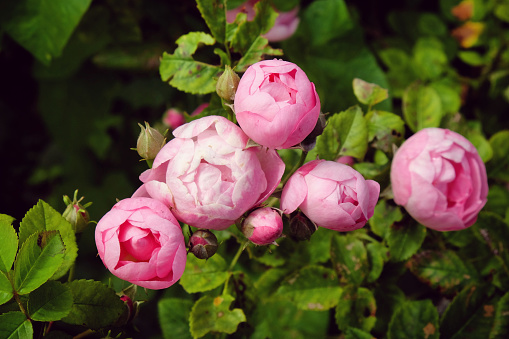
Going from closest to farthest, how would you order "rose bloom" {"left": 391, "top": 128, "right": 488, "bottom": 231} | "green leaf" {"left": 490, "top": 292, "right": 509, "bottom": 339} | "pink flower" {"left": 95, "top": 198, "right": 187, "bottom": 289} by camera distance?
"pink flower" {"left": 95, "top": 198, "right": 187, "bottom": 289}
"rose bloom" {"left": 391, "top": 128, "right": 488, "bottom": 231}
"green leaf" {"left": 490, "top": 292, "right": 509, "bottom": 339}

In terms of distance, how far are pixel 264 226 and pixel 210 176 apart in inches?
3.6

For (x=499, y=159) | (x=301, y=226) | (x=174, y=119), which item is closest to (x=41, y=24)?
(x=174, y=119)

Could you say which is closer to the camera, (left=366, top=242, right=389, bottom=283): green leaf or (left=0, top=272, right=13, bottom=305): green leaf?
(left=0, top=272, right=13, bottom=305): green leaf

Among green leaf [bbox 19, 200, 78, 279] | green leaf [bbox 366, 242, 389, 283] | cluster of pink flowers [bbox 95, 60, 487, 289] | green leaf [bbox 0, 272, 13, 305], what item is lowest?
green leaf [bbox 366, 242, 389, 283]

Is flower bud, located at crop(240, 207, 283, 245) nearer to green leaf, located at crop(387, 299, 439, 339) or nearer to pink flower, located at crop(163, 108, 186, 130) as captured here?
green leaf, located at crop(387, 299, 439, 339)

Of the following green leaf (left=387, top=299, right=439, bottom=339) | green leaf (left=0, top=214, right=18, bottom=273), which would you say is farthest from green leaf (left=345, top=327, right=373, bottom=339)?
green leaf (left=0, top=214, right=18, bottom=273)

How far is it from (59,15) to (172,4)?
0.32 m

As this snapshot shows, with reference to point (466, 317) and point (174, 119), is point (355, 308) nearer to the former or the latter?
point (466, 317)

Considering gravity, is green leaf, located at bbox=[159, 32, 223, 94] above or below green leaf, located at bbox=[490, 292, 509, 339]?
above

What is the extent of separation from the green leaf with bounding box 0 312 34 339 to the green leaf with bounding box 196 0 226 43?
52cm

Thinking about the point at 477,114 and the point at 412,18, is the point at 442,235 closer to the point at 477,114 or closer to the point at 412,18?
the point at 477,114

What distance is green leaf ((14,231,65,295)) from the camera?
58cm

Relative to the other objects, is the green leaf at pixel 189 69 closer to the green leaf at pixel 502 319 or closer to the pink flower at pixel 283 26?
the pink flower at pixel 283 26

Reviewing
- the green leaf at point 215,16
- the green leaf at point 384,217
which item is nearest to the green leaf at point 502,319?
the green leaf at point 384,217
